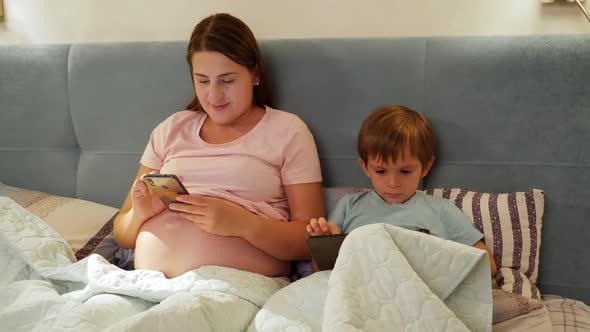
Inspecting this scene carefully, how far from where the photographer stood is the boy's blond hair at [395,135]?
142 centimetres

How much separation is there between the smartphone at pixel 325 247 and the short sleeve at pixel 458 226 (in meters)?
0.34

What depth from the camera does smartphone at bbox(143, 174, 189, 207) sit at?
4.33 feet

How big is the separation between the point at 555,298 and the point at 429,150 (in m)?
0.50

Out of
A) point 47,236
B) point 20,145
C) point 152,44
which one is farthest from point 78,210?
point 152,44

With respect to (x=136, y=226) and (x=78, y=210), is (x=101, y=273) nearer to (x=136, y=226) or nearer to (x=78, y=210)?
(x=136, y=226)

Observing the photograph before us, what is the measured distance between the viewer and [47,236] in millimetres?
1507

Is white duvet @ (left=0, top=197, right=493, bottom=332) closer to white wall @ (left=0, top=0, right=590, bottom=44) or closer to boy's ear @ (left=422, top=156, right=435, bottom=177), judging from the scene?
boy's ear @ (left=422, top=156, right=435, bottom=177)

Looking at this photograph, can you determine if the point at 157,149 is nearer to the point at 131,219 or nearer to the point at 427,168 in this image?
the point at 131,219

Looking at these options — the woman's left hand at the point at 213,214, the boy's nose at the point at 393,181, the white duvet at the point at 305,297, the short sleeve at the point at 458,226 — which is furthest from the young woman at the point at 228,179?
the short sleeve at the point at 458,226

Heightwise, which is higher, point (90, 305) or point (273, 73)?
point (273, 73)

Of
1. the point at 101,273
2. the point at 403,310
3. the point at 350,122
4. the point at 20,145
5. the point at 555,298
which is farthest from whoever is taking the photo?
the point at 20,145

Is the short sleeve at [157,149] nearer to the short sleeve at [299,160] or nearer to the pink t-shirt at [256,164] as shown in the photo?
the pink t-shirt at [256,164]

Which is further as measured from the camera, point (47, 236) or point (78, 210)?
point (78, 210)

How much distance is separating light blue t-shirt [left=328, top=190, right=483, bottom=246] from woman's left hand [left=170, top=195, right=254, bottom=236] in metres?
0.28
